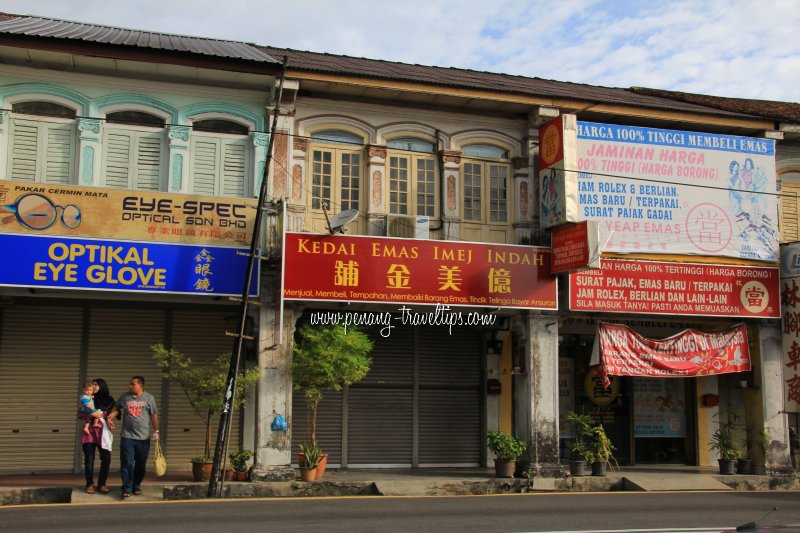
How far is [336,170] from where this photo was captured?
55.6ft

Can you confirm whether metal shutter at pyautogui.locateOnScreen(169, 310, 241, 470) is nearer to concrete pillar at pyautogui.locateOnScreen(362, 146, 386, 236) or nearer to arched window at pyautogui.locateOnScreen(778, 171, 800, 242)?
concrete pillar at pyautogui.locateOnScreen(362, 146, 386, 236)

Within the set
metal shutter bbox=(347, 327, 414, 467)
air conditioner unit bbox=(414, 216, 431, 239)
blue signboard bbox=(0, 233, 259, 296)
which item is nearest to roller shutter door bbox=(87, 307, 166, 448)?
blue signboard bbox=(0, 233, 259, 296)

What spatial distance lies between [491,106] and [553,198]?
7.90ft

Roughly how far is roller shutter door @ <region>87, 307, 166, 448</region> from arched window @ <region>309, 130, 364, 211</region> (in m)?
3.86

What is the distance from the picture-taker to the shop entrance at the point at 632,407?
64.5 feet

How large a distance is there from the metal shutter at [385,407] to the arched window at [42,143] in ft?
22.3

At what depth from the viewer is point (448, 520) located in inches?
441

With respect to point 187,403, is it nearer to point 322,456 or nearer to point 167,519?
point 322,456

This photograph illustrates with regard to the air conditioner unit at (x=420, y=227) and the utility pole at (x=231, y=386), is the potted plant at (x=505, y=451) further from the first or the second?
the utility pole at (x=231, y=386)

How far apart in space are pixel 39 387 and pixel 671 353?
12163mm

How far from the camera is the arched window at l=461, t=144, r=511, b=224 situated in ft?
58.0

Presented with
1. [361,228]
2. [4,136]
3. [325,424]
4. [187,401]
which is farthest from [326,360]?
[4,136]

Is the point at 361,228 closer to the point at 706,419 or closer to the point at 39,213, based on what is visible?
the point at 39,213

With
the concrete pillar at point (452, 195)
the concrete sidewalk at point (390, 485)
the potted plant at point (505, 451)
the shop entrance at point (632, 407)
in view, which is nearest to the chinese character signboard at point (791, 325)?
the concrete sidewalk at point (390, 485)
